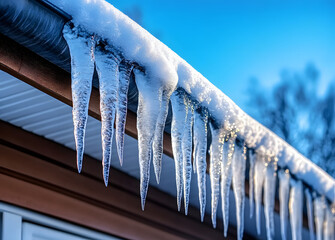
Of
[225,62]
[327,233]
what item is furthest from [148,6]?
[327,233]

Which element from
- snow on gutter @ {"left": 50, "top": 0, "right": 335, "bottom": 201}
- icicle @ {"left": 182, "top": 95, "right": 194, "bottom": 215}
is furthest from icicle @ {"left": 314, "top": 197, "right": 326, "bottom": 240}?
icicle @ {"left": 182, "top": 95, "right": 194, "bottom": 215}

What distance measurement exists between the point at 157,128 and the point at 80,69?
0.48m

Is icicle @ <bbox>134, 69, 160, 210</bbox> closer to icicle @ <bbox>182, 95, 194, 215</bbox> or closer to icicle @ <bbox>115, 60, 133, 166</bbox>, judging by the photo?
icicle @ <bbox>115, 60, 133, 166</bbox>

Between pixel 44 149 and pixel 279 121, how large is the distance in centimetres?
1043

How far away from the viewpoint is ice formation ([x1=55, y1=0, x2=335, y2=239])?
1762 millimetres

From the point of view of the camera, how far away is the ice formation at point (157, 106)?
1.76 metres

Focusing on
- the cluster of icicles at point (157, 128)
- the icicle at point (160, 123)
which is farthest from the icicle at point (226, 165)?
the icicle at point (160, 123)

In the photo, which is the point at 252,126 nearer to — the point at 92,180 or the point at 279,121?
the point at 92,180

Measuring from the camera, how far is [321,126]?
41.1 ft

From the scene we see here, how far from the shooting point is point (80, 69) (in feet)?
5.86

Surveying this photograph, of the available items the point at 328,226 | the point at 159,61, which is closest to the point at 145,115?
the point at 159,61

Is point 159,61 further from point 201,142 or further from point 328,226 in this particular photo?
point 328,226

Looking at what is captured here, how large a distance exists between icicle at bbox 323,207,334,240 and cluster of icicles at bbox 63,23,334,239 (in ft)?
1.61

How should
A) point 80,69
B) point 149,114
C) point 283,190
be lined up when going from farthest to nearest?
point 283,190 < point 149,114 < point 80,69
